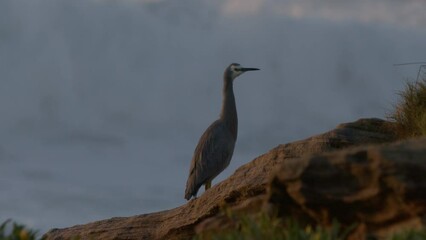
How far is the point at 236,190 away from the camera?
46.2ft

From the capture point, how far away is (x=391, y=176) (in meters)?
6.59

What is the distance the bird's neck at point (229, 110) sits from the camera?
1830 cm

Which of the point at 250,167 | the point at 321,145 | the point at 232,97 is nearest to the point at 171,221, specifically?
the point at 250,167

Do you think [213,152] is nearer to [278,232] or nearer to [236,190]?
[236,190]

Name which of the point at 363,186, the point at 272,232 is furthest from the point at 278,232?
the point at 363,186

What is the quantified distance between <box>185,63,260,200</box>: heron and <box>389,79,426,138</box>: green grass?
387 centimetres

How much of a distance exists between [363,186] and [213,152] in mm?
10828

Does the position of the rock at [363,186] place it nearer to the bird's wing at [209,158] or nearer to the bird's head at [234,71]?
the bird's wing at [209,158]

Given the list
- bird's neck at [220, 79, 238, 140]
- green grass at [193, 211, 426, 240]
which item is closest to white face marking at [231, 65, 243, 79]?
bird's neck at [220, 79, 238, 140]

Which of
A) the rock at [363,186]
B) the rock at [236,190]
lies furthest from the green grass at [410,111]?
the rock at [363,186]

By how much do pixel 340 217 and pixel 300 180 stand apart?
0.47 meters

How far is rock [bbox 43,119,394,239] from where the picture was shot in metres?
13.9

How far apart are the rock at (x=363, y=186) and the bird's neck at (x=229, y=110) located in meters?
11.4

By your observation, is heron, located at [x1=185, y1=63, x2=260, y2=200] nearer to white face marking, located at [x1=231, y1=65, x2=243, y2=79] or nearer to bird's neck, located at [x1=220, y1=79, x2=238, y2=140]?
bird's neck, located at [x1=220, y1=79, x2=238, y2=140]
